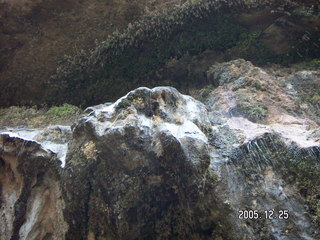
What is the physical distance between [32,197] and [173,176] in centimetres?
292

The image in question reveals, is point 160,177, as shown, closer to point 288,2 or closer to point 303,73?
point 303,73

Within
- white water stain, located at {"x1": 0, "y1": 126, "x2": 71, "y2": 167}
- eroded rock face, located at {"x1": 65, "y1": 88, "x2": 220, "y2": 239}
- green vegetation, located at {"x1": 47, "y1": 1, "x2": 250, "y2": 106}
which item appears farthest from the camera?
green vegetation, located at {"x1": 47, "y1": 1, "x2": 250, "y2": 106}

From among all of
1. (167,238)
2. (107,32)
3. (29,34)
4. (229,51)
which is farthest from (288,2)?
(29,34)

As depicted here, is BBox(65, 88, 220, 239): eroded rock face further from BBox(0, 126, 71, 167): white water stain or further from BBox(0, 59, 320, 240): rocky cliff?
BBox(0, 126, 71, 167): white water stain

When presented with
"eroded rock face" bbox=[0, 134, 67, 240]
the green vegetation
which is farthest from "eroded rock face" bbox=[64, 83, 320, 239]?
the green vegetation

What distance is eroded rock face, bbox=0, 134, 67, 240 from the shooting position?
18.9 feet

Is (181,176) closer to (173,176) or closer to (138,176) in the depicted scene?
(173,176)

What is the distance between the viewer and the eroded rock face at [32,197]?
5770 millimetres

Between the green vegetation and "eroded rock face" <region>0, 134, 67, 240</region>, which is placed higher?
the green vegetation

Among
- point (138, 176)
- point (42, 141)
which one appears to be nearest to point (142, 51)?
point (42, 141)

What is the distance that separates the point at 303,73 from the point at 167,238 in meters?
4.69

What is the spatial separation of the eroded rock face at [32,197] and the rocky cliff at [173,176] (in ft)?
0.06

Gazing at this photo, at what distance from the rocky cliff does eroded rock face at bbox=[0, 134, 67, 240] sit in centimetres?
2

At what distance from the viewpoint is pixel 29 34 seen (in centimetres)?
834
